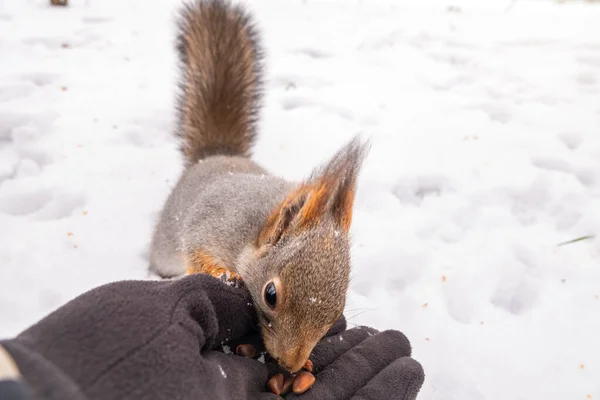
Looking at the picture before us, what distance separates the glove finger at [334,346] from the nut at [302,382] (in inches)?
4.7

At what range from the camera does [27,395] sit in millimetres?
628

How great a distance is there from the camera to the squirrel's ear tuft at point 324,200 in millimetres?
1475

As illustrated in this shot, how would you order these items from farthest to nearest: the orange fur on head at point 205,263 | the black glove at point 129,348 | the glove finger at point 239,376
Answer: the orange fur on head at point 205,263 < the glove finger at point 239,376 < the black glove at point 129,348

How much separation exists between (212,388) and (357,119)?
96.4 inches

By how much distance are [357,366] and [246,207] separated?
2.29 ft

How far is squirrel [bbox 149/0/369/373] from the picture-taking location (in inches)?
52.2

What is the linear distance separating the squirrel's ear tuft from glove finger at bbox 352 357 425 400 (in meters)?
0.45

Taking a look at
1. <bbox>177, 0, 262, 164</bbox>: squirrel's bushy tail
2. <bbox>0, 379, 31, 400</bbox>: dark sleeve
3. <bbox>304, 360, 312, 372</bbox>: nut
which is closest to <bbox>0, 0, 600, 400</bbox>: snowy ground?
<bbox>177, 0, 262, 164</bbox>: squirrel's bushy tail

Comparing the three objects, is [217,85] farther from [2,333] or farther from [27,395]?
[27,395]

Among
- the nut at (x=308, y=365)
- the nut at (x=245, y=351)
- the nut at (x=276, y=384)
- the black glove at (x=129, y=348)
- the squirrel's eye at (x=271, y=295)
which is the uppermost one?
the black glove at (x=129, y=348)

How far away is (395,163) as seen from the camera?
2857mm

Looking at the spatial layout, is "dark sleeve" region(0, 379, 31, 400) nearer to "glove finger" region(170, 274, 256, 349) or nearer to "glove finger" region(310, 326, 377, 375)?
"glove finger" region(170, 274, 256, 349)

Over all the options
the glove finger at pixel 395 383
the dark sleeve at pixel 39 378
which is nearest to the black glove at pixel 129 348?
the dark sleeve at pixel 39 378

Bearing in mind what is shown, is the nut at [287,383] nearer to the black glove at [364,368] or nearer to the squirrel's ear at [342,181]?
the black glove at [364,368]
